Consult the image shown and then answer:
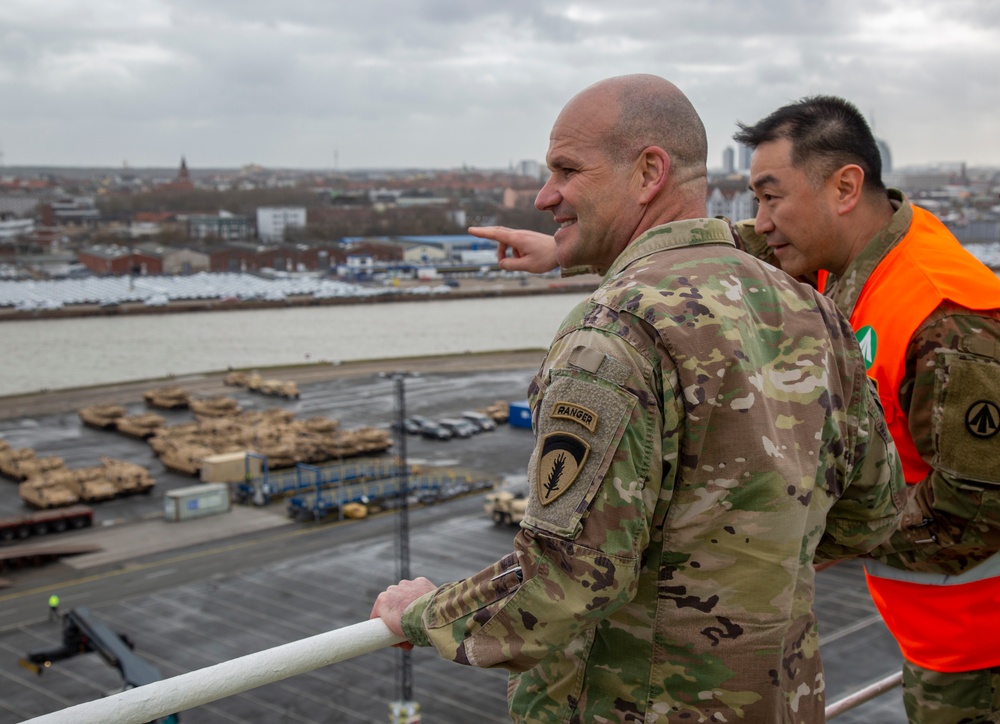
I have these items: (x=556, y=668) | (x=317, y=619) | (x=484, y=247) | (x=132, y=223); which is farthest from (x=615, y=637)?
(x=132, y=223)

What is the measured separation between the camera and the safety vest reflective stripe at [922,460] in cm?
172

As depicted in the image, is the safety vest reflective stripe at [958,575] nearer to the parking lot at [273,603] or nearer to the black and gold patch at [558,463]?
the black and gold patch at [558,463]

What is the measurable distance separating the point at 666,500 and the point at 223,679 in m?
0.54

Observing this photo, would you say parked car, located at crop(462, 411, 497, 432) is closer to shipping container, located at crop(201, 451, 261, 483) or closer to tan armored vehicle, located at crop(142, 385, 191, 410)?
shipping container, located at crop(201, 451, 261, 483)

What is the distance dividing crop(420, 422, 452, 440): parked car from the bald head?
25.4 meters

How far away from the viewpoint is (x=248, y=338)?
44.2m

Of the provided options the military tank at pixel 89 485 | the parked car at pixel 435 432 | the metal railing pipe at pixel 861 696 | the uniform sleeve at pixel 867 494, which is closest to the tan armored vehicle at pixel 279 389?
the parked car at pixel 435 432

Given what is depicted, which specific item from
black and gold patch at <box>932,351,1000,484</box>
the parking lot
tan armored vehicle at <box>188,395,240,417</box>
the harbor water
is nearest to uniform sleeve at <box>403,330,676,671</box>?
black and gold patch at <box>932,351,1000,484</box>

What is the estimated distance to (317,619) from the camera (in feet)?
48.3

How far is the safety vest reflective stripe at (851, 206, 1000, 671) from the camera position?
67.7 inches

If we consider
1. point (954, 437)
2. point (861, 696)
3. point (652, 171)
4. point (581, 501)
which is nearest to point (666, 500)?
point (581, 501)

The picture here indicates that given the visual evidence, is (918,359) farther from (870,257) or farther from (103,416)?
(103,416)

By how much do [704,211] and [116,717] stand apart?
95 cm

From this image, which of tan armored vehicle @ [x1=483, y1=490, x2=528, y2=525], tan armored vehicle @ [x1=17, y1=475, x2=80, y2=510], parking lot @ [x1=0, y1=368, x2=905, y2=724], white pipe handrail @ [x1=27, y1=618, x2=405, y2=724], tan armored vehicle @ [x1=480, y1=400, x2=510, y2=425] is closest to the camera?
white pipe handrail @ [x1=27, y1=618, x2=405, y2=724]
